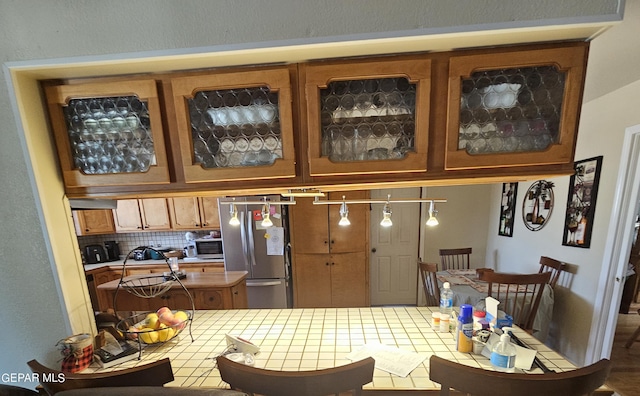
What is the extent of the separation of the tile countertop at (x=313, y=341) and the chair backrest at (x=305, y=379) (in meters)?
0.25

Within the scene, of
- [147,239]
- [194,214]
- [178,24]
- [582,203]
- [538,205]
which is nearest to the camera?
[178,24]

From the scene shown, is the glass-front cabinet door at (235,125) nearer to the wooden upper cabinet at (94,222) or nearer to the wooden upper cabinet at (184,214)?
the wooden upper cabinet at (184,214)

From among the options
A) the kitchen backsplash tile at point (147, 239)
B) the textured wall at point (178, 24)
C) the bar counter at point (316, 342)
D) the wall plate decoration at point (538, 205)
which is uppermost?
the textured wall at point (178, 24)

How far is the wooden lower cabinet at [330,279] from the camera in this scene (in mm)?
3107

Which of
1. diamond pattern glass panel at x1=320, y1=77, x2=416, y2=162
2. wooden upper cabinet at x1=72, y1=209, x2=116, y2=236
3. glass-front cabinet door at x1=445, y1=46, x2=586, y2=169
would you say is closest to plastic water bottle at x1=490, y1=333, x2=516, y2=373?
glass-front cabinet door at x1=445, y1=46, x2=586, y2=169

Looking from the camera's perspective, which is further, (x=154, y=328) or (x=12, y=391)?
(x=154, y=328)

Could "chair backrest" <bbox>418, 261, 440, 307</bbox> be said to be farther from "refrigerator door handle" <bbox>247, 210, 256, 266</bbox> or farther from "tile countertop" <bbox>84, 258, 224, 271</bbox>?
"tile countertop" <bbox>84, 258, 224, 271</bbox>

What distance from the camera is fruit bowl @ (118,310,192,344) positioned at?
3.81 feet

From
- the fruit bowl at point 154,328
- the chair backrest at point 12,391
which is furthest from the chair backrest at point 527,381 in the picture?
the chair backrest at point 12,391

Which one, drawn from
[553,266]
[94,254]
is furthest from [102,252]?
[553,266]

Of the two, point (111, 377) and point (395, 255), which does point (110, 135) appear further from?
point (395, 255)

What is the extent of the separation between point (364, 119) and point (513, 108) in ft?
1.88

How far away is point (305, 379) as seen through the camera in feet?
2.31

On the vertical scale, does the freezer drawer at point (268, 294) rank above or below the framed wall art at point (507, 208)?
below
